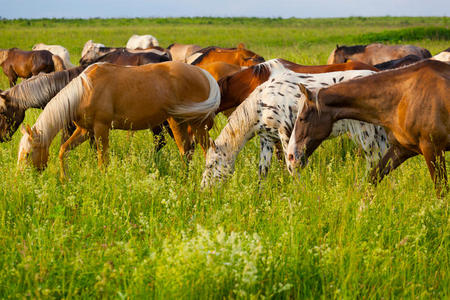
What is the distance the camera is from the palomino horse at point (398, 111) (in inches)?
169

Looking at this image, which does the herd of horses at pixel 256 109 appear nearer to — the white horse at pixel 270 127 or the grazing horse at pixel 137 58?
the white horse at pixel 270 127

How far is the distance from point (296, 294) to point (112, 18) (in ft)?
202

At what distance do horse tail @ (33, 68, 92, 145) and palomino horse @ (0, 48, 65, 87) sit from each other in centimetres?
1128

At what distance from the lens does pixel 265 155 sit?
562 cm

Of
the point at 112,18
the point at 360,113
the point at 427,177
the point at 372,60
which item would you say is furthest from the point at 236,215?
the point at 112,18

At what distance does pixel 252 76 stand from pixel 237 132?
4.46 feet

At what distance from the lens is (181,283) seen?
2.72m

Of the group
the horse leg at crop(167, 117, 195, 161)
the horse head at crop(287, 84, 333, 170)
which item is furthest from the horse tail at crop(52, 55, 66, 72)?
the horse head at crop(287, 84, 333, 170)

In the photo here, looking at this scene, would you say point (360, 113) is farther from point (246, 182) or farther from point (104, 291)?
point (104, 291)

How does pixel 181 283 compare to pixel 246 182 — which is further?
pixel 246 182

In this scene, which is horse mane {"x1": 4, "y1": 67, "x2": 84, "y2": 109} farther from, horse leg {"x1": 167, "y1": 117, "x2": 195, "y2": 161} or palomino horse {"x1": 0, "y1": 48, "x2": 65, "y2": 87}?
palomino horse {"x1": 0, "y1": 48, "x2": 65, "y2": 87}

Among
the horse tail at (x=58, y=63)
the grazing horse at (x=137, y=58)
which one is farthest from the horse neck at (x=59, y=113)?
the horse tail at (x=58, y=63)

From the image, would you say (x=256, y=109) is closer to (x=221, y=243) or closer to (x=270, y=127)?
(x=270, y=127)

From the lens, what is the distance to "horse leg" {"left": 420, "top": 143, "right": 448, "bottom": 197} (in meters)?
4.31
